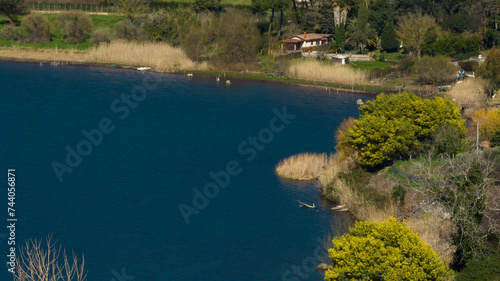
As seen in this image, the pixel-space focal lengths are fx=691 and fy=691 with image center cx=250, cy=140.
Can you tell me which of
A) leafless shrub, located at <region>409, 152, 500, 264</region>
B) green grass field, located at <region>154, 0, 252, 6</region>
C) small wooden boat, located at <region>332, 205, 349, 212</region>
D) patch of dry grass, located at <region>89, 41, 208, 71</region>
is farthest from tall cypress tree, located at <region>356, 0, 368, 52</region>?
leafless shrub, located at <region>409, 152, 500, 264</region>

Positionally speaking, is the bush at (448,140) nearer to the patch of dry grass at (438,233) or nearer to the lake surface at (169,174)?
the lake surface at (169,174)

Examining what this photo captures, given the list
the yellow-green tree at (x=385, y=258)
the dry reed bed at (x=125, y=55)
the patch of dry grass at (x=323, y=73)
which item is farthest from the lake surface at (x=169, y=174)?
the dry reed bed at (x=125, y=55)

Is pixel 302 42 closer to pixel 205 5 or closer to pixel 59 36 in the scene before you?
pixel 205 5

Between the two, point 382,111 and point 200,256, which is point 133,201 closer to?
point 200,256

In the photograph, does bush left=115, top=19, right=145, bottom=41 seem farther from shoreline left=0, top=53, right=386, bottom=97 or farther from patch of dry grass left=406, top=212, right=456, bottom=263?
patch of dry grass left=406, top=212, right=456, bottom=263

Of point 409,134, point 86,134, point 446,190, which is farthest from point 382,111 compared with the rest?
point 86,134

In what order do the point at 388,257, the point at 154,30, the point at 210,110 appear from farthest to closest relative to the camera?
the point at 154,30, the point at 210,110, the point at 388,257
